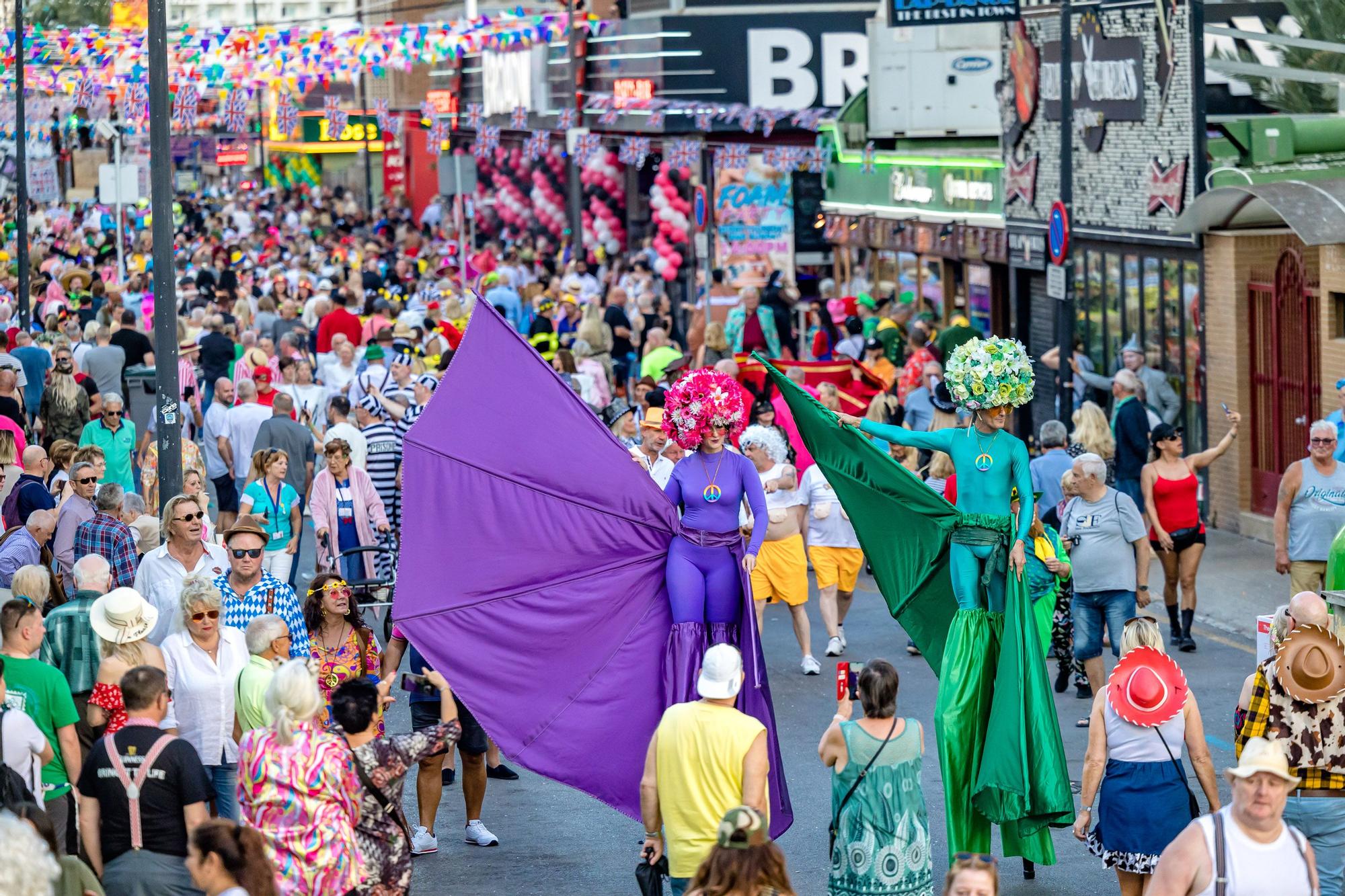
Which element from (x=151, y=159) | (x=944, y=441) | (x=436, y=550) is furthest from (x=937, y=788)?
(x=151, y=159)

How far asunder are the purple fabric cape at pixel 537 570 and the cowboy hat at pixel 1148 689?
6.60 feet

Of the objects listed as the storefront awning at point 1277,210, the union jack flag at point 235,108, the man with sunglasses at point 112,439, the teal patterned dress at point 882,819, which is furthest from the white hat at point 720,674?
the union jack flag at point 235,108

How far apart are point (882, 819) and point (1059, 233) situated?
13.0m

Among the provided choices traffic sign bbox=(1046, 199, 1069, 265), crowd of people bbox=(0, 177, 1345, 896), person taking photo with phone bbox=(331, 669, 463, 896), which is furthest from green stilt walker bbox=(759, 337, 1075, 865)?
traffic sign bbox=(1046, 199, 1069, 265)

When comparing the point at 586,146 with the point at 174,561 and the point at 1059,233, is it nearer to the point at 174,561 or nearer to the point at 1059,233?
the point at 1059,233

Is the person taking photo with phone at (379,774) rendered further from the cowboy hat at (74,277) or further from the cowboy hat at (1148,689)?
the cowboy hat at (74,277)

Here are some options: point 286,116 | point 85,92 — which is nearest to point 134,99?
point 85,92

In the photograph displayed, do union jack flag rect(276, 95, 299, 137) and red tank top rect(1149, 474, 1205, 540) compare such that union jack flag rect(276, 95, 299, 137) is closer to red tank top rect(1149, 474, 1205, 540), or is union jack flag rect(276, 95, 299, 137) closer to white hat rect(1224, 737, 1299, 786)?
red tank top rect(1149, 474, 1205, 540)

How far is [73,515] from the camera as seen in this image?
12.1 m

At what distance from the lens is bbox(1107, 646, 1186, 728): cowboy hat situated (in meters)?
7.98

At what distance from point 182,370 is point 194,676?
10698 mm

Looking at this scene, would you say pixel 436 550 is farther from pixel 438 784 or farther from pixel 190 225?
pixel 190 225

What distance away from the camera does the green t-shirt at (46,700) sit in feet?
26.3

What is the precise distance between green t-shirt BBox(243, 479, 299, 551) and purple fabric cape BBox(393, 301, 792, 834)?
4.44 metres
